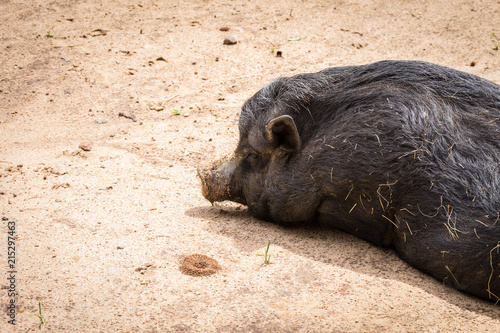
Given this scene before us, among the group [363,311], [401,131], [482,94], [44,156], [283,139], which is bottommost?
[44,156]

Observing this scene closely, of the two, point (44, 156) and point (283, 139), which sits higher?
point (283, 139)

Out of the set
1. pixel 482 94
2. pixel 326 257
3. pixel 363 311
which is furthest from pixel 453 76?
pixel 363 311

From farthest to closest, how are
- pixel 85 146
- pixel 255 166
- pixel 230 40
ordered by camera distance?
pixel 230 40 < pixel 85 146 < pixel 255 166

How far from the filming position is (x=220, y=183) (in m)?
4.88

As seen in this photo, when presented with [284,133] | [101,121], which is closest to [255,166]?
[284,133]

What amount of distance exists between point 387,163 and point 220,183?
5.40 ft

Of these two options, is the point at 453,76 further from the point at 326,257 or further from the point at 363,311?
the point at 363,311

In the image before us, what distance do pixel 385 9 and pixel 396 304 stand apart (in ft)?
23.5

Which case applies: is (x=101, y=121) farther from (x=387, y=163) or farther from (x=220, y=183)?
(x=387, y=163)

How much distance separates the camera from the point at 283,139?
4504 mm

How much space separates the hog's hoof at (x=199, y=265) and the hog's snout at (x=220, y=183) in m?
0.98

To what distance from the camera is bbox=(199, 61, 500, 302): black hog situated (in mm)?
3611

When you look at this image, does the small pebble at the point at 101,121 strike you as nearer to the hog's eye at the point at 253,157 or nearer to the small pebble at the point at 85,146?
the small pebble at the point at 85,146

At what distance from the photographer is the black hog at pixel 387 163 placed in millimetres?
3611
